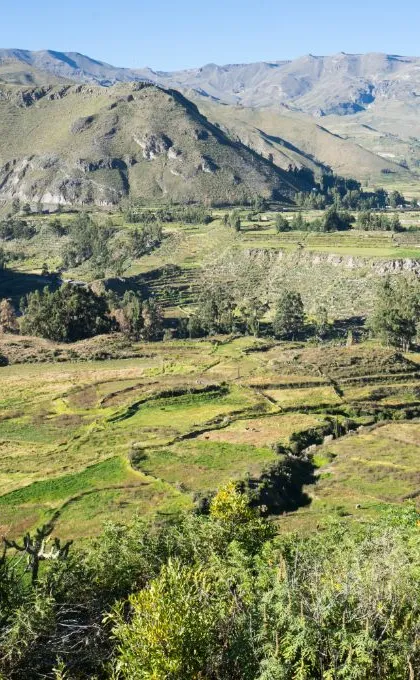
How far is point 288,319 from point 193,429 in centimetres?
7959

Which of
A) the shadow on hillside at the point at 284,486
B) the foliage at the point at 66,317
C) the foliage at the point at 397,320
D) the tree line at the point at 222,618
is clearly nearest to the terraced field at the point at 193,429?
the shadow on hillside at the point at 284,486

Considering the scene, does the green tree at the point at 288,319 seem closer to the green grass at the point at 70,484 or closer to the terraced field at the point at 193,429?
the terraced field at the point at 193,429

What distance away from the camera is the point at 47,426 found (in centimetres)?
8206

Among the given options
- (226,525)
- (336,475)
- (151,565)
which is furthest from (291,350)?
(151,565)

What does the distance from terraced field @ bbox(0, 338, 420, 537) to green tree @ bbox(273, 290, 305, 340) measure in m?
33.3

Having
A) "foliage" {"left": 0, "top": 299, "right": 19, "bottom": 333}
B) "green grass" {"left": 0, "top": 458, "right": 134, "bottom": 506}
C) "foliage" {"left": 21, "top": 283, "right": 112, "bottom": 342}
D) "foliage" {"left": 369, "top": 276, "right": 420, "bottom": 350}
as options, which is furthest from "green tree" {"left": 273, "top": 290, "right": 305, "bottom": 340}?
"green grass" {"left": 0, "top": 458, "right": 134, "bottom": 506}

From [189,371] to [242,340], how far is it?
87.8ft

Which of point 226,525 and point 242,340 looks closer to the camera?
point 226,525

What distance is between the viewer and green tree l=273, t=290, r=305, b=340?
153 meters

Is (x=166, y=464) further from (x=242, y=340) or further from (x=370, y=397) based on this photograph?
(x=242, y=340)

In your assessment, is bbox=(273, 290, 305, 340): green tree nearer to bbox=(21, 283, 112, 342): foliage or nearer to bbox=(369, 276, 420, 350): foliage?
bbox=(369, 276, 420, 350): foliage

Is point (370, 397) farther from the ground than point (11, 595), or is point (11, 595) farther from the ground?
point (11, 595)

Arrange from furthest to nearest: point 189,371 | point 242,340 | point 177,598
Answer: point 242,340
point 189,371
point 177,598

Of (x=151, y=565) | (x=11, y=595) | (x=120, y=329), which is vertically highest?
(x=11, y=595)
